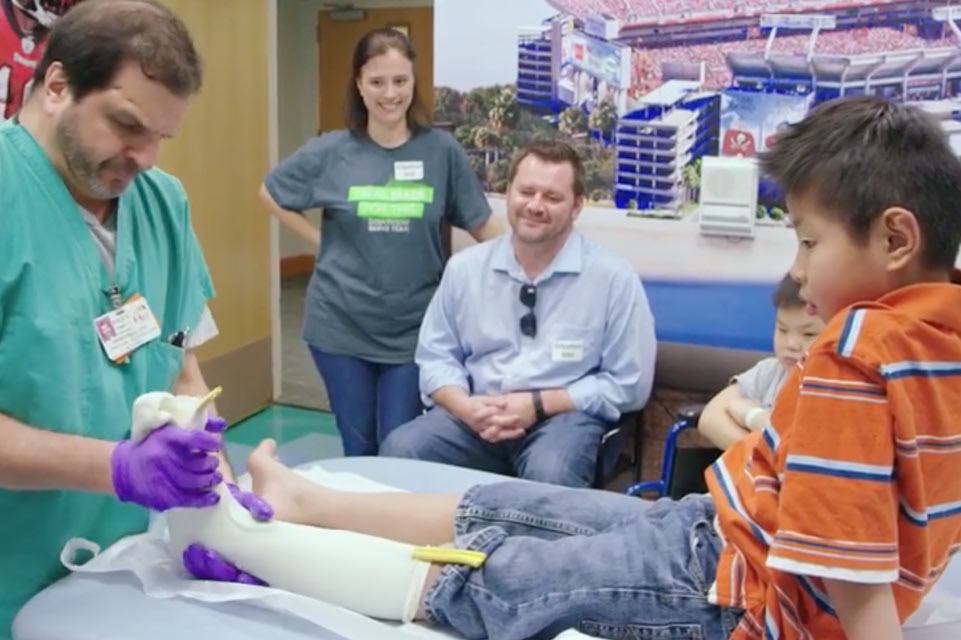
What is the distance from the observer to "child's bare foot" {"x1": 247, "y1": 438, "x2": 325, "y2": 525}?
1702mm

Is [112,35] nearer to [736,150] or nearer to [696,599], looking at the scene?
[696,599]

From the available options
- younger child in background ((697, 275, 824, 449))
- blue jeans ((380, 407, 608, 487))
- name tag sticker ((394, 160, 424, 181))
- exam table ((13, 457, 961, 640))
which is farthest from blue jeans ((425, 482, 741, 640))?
name tag sticker ((394, 160, 424, 181))

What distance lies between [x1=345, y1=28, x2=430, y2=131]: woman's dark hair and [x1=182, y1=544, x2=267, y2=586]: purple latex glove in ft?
5.69

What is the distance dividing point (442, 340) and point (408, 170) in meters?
0.54

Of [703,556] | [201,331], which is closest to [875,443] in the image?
[703,556]

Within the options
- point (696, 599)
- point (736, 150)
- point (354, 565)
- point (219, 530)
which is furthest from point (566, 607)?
point (736, 150)

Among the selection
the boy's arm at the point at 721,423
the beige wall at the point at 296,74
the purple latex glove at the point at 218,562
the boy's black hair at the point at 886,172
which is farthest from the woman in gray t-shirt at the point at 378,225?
the beige wall at the point at 296,74

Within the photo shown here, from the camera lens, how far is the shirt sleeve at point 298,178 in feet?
10.1

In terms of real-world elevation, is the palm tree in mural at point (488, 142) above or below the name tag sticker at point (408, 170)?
above

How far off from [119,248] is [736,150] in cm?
209

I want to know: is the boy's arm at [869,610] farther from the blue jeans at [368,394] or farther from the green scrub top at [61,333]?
the blue jeans at [368,394]

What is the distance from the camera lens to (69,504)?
58.4 inches

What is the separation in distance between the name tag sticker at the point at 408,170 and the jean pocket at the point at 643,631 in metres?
1.79

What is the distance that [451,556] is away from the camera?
1523 mm
